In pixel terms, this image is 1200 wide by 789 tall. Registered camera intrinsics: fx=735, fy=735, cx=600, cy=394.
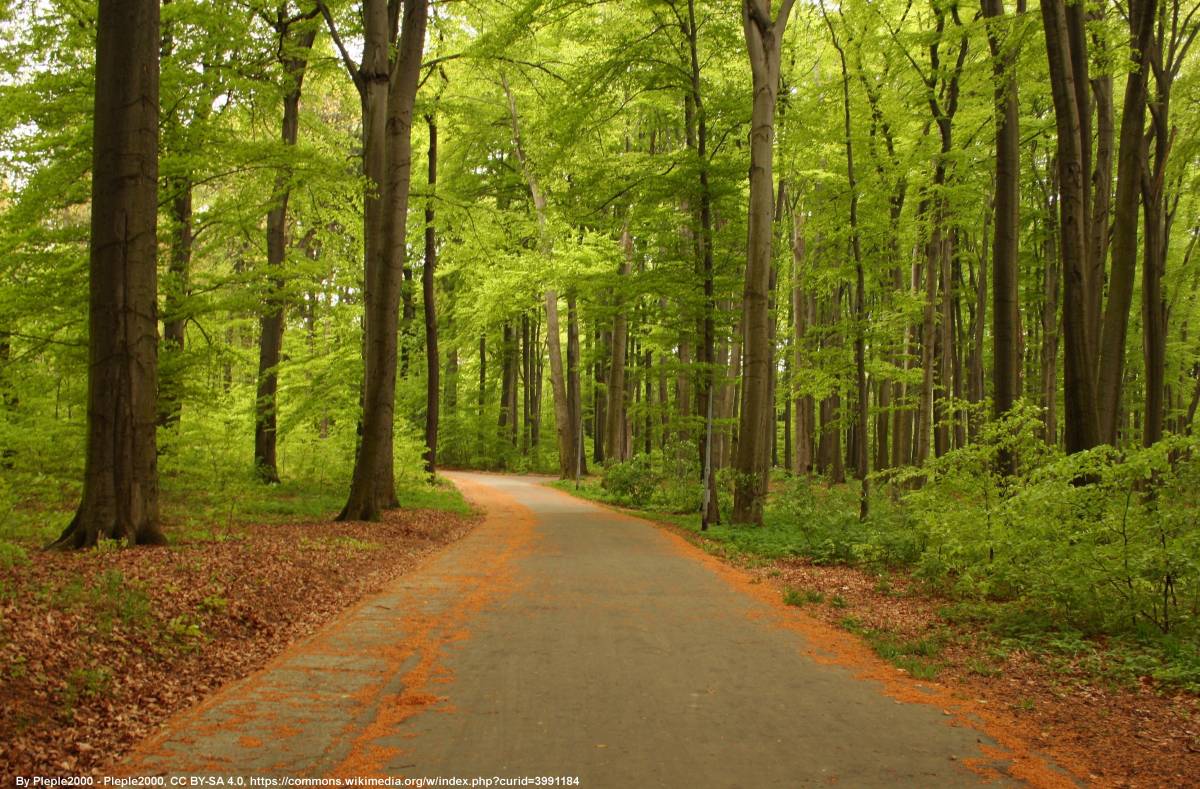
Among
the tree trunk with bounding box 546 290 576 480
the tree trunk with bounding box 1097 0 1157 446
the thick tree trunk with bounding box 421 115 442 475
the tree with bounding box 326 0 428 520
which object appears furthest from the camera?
the tree trunk with bounding box 546 290 576 480

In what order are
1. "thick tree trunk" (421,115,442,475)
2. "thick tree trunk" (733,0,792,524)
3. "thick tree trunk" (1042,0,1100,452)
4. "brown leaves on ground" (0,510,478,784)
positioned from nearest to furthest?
"brown leaves on ground" (0,510,478,784)
"thick tree trunk" (1042,0,1100,452)
"thick tree trunk" (733,0,792,524)
"thick tree trunk" (421,115,442,475)

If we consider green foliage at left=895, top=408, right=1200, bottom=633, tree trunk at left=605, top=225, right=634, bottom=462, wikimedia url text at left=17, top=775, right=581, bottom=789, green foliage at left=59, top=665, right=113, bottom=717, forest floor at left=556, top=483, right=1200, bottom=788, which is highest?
tree trunk at left=605, top=225, right=634, bottom=462

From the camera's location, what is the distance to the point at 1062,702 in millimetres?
5141

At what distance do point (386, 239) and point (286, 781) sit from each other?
11.8 metres

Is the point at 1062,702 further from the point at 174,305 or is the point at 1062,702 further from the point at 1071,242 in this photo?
the point at 174,305

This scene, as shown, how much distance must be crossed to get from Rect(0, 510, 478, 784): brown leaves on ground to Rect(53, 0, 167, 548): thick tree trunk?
2.06 feet

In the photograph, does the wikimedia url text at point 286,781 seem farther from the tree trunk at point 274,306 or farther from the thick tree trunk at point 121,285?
the tree trunk at point 274,306

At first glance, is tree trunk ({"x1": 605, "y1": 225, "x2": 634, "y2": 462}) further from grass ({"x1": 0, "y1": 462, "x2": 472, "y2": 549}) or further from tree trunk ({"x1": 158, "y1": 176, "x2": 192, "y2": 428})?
tree trunk ({"x1": 158, "y1": 176, "x2": 192, "y2": 428})

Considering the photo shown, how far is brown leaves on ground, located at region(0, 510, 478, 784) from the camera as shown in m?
4.09

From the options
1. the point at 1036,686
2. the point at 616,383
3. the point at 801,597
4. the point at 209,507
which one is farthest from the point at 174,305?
the point at 616,383

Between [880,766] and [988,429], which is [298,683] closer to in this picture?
[880,766]

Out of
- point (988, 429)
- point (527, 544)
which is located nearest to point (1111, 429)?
point (988, 429)

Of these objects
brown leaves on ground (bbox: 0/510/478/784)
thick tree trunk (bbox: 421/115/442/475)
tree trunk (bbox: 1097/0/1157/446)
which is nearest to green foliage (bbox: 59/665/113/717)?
brown leaves on ground (bbox: 0/510/478/784)

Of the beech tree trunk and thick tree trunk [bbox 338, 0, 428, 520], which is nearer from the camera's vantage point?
the beech tree trunk
